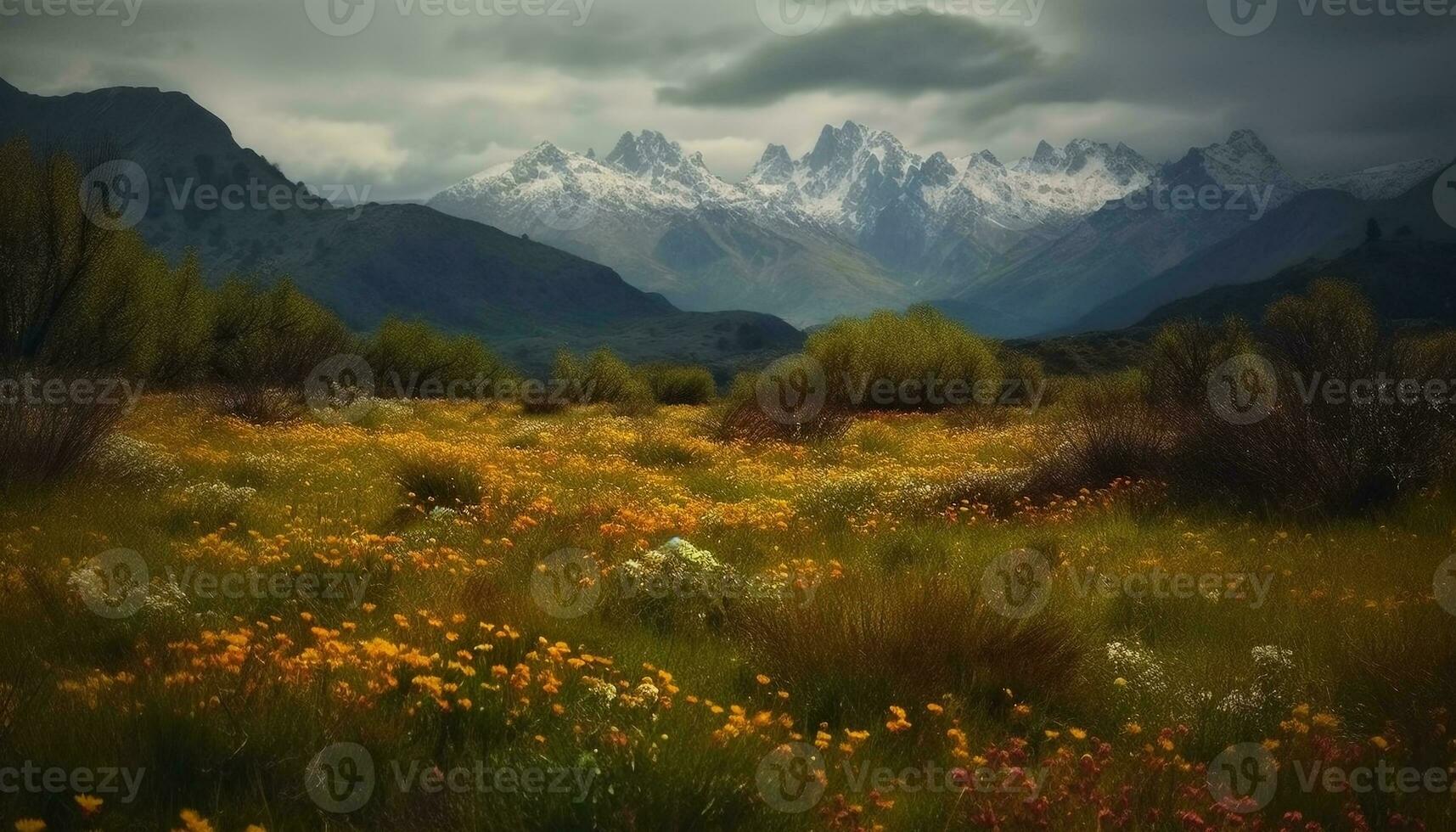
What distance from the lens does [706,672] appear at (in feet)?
16.0

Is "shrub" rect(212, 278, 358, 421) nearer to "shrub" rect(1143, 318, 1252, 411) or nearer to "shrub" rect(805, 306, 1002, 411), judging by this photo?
"shrub" rect(805, 306, 1002, 411)

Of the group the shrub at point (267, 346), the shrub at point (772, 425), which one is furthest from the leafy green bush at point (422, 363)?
the shrub at point (772, 425)

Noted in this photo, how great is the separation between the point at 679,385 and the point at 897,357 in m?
17.3

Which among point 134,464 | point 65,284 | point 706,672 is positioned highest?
point 65,284

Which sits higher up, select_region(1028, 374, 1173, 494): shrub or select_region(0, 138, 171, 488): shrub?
select_region(0, 138, 171, 488): shrub

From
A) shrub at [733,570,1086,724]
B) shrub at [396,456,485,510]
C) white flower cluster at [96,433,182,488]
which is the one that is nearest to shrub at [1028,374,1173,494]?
shrub at [733,570,1086,724]

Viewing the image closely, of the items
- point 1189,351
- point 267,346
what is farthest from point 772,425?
point 267,346

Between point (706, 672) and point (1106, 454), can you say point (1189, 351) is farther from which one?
point (706, 672)

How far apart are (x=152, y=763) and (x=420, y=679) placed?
0.98 m

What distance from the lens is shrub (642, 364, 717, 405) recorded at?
47.2 meters

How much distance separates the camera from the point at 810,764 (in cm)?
362

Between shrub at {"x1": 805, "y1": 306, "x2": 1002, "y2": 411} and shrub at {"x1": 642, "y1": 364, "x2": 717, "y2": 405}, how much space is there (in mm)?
13567

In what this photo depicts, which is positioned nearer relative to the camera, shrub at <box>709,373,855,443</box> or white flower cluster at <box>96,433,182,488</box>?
white flower cluster at <box>96,433,182,488</box>

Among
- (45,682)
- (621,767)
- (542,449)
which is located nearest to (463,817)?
(621,767)
